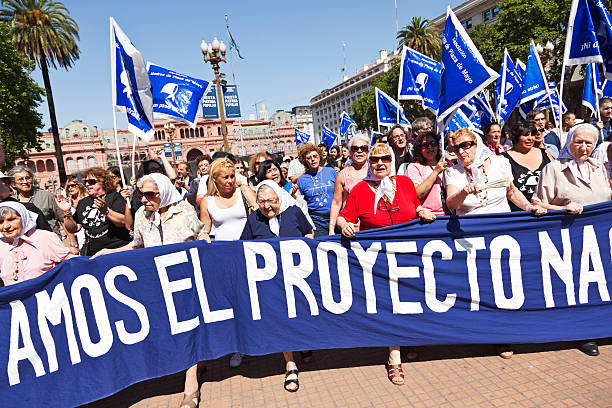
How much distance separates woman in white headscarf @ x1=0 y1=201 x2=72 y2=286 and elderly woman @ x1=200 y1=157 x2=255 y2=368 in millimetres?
1334

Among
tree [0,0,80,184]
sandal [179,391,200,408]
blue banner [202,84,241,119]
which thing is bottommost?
sandal [179,391,200,408]

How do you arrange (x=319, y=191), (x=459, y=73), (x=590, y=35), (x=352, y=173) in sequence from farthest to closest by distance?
1. (x=319, y=191)
2. (x=590, y=35)
3. (x=352, y=173)
4. (x=459, y=73)

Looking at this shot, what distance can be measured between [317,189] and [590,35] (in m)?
3.56

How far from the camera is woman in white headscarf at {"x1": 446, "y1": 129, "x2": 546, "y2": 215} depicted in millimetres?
3248

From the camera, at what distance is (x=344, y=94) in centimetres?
11212

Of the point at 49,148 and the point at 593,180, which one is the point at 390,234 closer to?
the point at 593,180

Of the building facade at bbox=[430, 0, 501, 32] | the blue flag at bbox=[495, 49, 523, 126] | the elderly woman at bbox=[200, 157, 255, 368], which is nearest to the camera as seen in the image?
the elderly woman at bbox=[200, 157, 255, 368]

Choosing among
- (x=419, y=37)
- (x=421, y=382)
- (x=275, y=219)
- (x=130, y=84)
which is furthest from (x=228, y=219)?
(x=419, y=37)

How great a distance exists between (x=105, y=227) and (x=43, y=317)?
1.38 meters

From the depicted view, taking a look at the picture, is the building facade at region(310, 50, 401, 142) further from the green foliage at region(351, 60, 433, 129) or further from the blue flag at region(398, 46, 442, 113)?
the blue flag at region(398, 46, 442, 113)

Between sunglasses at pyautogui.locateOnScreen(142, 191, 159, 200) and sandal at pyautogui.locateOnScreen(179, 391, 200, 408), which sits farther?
sunglasses at pyautogui.locateOnScreen(142, 191, 159, 200)

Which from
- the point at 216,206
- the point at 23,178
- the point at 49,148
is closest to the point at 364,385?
the point at 216,206

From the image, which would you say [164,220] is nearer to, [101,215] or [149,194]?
[149,194]

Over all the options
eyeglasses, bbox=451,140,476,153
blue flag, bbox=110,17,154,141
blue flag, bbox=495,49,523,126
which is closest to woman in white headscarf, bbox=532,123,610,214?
eyeglasses, bbox=451,140,476,153
